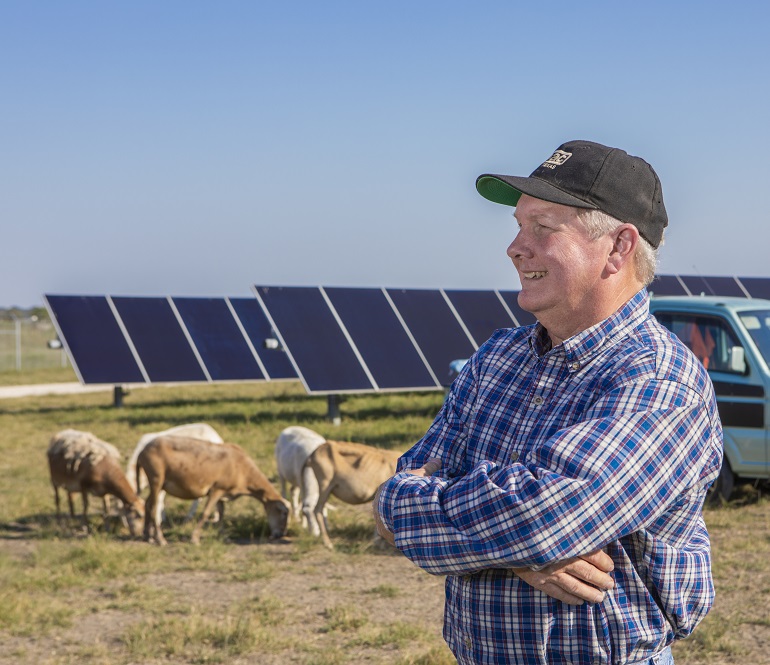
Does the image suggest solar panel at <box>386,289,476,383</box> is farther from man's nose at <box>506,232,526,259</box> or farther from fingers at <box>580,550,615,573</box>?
fingers at <box>580,550,615,573</box>

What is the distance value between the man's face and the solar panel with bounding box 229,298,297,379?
1778 centimetres

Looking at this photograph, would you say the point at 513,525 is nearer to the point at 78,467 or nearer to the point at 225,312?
the point at 78,467

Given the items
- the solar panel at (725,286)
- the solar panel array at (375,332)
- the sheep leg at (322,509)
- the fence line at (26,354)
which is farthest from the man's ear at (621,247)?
the fence line at (26,354)

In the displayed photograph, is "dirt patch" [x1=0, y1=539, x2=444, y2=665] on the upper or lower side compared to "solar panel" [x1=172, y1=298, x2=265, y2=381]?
lower

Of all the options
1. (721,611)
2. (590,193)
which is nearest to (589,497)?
(590,193)

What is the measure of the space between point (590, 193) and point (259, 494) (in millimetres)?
7473

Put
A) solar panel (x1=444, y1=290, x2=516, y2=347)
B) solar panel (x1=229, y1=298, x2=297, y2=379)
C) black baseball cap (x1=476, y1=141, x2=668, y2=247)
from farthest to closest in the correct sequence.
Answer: solar panel (x1=229, y1=298, x2=297, y2=379)
solar panel (x1=444, y1=290, x2=516, y2=347)
black baseball cap (x1=476, y1=141, x2=668, y2=247)

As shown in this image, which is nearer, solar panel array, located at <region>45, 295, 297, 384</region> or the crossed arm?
the crossed arm

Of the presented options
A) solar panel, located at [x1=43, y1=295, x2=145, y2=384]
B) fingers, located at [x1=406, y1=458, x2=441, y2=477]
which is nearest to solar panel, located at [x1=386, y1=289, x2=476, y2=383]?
solar panel, located at [x1=43, y1=295, x2=145, y2=384]

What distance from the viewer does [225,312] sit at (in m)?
23.0

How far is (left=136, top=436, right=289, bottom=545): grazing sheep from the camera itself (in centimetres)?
876

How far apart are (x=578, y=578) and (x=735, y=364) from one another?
302 inches

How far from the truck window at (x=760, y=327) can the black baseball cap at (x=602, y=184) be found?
7.41 m

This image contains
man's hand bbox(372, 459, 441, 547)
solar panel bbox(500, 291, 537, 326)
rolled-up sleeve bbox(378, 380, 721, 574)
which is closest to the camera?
rolled-up sleeve bbox(378, 380, 721, 574)
